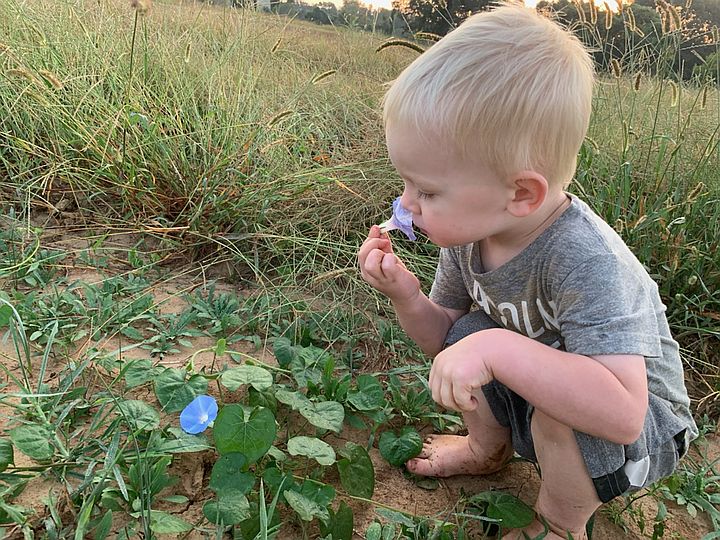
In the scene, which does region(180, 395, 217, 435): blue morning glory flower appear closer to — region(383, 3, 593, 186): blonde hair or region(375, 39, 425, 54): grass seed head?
region(383, 3, 593, 186): blonde hair

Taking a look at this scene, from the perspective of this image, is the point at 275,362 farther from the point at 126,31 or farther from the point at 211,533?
the point at 126,31

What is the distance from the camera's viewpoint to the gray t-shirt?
988 mm

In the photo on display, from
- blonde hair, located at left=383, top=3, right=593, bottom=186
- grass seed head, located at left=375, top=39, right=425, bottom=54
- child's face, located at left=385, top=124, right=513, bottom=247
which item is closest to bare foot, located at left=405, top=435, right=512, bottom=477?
child's face, located at left=385, top=124, right=513, bottom=247

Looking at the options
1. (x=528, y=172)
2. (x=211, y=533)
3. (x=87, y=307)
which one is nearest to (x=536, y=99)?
(x=528, y=172)

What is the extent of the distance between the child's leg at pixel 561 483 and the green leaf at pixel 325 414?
410 millimetres

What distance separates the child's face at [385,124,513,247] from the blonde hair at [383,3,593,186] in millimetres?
20

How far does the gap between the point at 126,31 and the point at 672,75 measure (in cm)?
255

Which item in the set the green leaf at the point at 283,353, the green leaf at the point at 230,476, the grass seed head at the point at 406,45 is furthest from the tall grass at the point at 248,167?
the green leaf at the point at 230,476

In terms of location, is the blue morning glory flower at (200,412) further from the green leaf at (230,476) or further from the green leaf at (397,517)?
the green leaf at (397,517)

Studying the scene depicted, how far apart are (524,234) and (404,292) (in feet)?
1.04

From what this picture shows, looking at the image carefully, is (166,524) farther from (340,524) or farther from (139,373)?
(139,373)

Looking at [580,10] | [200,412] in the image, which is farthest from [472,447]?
[580,10]

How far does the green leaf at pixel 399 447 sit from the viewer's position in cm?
140

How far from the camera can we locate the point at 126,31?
311cm
